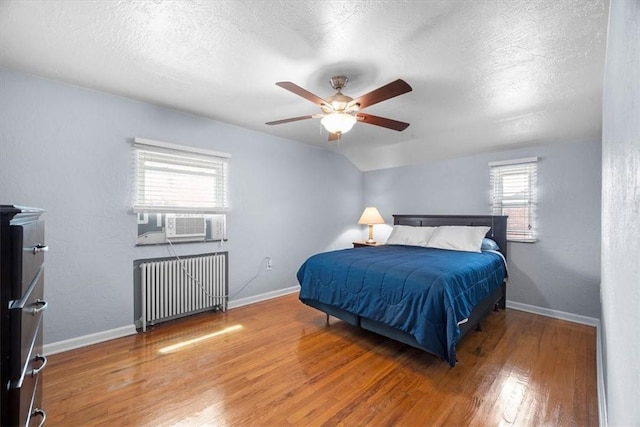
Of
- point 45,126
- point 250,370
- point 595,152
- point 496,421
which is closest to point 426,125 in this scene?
point 595,152

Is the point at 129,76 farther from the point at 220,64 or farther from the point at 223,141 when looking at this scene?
the point at 223,141

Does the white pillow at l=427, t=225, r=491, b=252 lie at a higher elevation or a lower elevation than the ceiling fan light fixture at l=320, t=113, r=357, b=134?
lower

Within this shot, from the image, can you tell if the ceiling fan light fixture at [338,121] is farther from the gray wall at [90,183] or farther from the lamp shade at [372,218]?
the lamp shade at [372,218]

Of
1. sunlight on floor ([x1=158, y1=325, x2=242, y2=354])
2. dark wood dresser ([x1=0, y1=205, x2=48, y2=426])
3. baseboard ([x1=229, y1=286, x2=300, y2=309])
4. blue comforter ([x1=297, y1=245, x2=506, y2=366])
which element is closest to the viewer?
dark wood dresser ([x1=0, y1=205, x2=48, y2=426])

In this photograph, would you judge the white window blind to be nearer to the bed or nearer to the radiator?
the radiator

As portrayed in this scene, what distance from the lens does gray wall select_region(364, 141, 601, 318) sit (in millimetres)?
3035

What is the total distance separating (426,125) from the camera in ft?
10.9

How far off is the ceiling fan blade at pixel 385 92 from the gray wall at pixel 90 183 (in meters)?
2.07

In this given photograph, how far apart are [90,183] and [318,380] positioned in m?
2.65

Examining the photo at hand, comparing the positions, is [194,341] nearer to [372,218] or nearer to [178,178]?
[178,178]

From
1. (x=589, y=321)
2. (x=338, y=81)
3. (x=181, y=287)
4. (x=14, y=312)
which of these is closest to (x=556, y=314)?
(x=589, y=321)

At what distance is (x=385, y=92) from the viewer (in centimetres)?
186

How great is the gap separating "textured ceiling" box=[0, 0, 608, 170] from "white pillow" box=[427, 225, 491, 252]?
4.45 feet

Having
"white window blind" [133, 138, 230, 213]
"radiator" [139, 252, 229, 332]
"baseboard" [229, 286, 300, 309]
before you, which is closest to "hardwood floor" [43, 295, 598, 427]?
"radiator" [139, 252, 229, 332]
